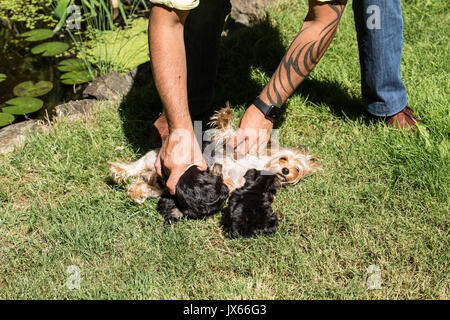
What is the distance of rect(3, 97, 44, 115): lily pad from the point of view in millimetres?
4008

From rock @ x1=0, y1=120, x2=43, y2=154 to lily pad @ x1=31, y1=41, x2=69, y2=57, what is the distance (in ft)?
4.45

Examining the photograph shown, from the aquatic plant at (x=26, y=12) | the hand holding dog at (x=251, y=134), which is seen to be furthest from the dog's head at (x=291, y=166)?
the aquatic plant at (x=26, y=12)

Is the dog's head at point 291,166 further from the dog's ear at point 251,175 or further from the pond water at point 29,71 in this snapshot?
the pond water at point 29,71

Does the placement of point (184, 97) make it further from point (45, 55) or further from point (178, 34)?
point (45, 55)

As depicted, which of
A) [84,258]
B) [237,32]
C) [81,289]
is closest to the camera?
[81,289]

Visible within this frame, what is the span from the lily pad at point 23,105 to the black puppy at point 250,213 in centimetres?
243

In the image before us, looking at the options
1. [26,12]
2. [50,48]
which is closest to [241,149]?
[50,48]

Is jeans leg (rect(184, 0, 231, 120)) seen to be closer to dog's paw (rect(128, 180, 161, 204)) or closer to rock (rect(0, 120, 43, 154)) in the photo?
dog's paw (rect(128, 180, 161, 204))

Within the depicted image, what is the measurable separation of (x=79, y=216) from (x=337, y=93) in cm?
218

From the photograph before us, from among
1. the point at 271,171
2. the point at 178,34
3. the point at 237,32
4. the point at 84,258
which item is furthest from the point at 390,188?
the point at 237,32

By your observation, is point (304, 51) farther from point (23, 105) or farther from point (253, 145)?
point (23, 105)

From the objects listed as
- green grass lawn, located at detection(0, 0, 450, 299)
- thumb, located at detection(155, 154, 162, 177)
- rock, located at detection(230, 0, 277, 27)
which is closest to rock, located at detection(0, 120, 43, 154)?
green grass lawn, located at detection(0, 0, 450, 299)

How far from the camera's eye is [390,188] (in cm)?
269

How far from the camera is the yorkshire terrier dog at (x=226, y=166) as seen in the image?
2.75 metres
